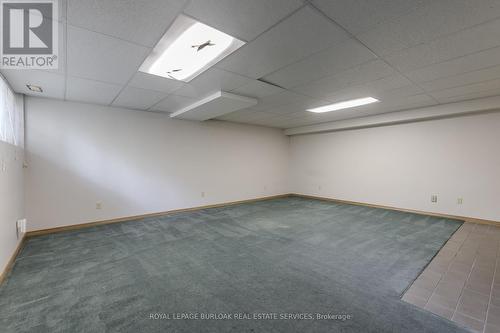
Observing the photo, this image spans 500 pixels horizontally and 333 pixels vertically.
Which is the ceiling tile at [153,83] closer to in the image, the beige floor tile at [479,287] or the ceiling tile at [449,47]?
the ceiling tile at [449,47]

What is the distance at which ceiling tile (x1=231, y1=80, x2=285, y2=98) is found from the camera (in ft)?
9.56

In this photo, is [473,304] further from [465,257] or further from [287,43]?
[287,43]

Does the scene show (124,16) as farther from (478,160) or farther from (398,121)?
(478,160)

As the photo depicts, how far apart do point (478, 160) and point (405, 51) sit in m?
3.55

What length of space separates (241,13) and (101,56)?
1.50 m

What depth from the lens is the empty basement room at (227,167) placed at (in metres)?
1.58

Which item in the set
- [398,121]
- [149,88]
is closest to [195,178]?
[149,88]

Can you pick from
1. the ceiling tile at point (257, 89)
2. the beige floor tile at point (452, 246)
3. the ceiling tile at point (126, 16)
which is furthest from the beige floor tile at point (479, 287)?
the ceiling tile at point (126, 16)

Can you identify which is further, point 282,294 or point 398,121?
point 398,121

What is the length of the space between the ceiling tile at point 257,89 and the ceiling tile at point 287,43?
42 centimetres

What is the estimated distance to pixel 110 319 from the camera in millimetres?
1579

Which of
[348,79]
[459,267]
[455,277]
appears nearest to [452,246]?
[459,267]

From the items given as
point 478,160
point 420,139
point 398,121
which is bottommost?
point 478,160

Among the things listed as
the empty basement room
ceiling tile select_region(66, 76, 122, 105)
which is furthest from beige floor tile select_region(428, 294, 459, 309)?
ceiling tile select_region(66, 76, 122, 105)
